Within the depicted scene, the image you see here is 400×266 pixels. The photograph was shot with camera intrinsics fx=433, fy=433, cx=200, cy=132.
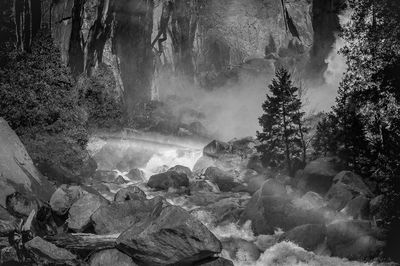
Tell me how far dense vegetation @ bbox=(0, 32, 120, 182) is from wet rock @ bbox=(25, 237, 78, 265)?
562 inches

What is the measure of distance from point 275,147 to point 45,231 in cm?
3385

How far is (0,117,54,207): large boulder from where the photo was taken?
21375 mm

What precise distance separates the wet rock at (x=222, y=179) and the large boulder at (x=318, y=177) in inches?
357

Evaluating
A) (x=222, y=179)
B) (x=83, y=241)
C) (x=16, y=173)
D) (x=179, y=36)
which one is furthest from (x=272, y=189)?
(x=179, y=36)

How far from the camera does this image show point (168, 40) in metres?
93.6

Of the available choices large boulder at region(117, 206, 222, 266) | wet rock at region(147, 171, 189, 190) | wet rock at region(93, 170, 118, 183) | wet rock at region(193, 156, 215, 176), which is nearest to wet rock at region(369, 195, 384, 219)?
large boulder at region(117, 206, 222, 266)

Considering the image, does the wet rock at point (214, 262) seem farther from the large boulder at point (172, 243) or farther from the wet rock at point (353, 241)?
the wet rock at point (353, 241)

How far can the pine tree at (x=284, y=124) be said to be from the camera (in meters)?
43.6

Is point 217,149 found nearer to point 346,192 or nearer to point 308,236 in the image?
point 346,192

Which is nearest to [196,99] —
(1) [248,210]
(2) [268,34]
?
(2) [268,34]

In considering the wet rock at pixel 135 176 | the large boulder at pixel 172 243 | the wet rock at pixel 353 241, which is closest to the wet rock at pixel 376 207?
the wet rock at pixel 353 241

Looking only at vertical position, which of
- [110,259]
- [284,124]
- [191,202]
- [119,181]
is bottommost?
[119,181]

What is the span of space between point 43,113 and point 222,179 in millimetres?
18856

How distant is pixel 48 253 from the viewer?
648 inches
